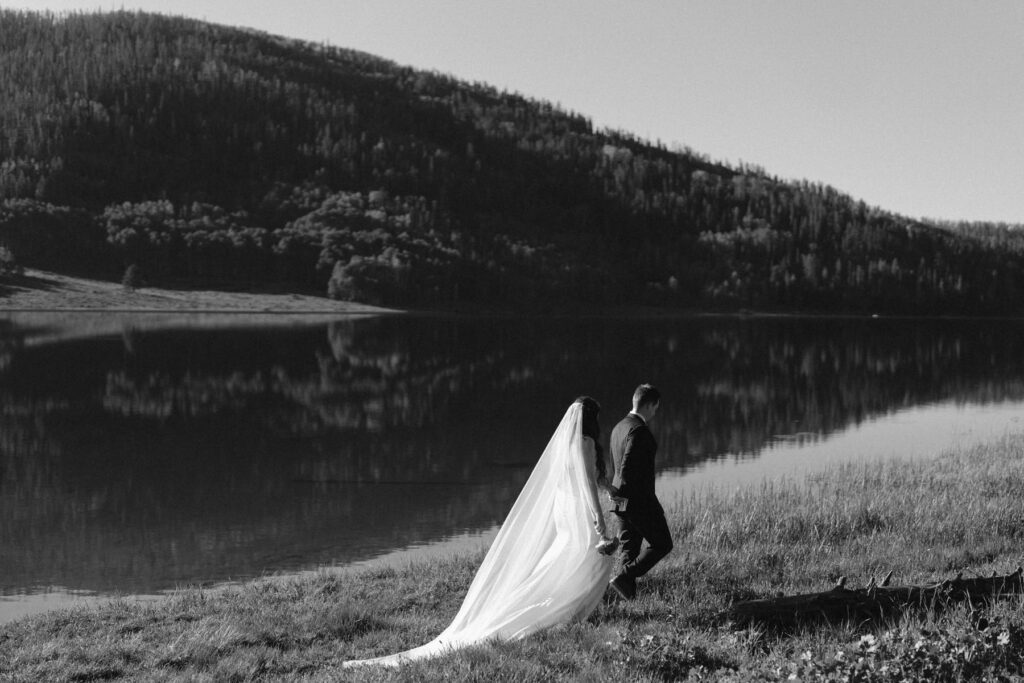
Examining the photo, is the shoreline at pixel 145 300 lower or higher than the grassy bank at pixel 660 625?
higher

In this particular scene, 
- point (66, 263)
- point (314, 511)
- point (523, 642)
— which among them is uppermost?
point (66, 263)

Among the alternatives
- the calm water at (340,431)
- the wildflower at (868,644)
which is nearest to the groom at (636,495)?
the wildflower at (868,644)

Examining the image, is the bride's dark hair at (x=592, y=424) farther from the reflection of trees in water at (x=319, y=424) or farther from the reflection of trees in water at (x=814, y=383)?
the reflection of trees in water at (x=814, y=383)

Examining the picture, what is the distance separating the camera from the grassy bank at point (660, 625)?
30.5ft

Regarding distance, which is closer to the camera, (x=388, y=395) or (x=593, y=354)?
(x=388, y=395)

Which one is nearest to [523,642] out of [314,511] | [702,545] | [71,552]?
[702,545]

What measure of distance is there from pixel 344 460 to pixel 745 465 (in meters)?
13.8

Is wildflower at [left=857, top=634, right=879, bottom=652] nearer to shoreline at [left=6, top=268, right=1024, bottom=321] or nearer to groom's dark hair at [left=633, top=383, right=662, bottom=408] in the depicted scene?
groom's dark hair at [left=633, top=383, right=662, bottom=408]

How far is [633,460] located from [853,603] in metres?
2.78

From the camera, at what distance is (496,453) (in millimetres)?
37156

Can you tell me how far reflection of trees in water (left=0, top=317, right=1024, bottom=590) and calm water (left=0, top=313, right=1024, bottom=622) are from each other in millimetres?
131

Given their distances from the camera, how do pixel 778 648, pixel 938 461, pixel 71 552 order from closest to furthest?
1. pixel 778 648
2. pixel 71 552
3. pixel 938 461

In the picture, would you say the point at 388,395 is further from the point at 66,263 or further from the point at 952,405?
the point at 66,263

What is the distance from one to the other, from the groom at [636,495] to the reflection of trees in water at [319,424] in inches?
396
